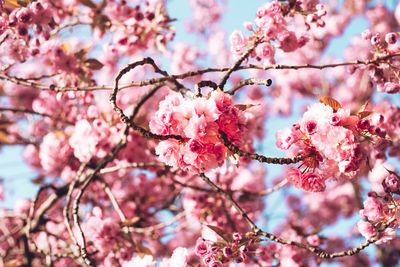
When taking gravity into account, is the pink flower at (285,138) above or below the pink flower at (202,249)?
above

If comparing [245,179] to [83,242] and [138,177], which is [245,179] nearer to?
[138,177]

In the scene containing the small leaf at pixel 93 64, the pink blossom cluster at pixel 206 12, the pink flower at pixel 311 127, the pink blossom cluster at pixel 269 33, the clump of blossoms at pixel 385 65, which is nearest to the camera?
the pink flower at pixel 311 127

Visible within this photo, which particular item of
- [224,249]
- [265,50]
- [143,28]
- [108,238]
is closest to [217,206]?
[108,238]

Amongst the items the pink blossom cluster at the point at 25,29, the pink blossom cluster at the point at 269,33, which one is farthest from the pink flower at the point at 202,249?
the pink blossom cluster at the point at 25,29

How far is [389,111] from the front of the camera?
285 cm

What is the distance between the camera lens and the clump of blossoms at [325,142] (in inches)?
68.6

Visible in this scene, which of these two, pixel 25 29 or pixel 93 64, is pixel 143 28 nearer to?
pixel 93 64

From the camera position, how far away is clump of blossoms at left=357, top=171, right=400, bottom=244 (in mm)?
1914

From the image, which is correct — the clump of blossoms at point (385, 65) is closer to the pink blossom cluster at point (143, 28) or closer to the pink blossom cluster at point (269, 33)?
the pink blossom cluster at point (269, 33)

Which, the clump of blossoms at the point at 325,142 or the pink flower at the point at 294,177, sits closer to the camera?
the clump of blossoms at the point at 325,142

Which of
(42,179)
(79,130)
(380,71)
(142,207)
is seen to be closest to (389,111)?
(380,71)

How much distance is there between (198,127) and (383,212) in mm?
790

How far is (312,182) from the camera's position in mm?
1838

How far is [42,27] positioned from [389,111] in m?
1.79
